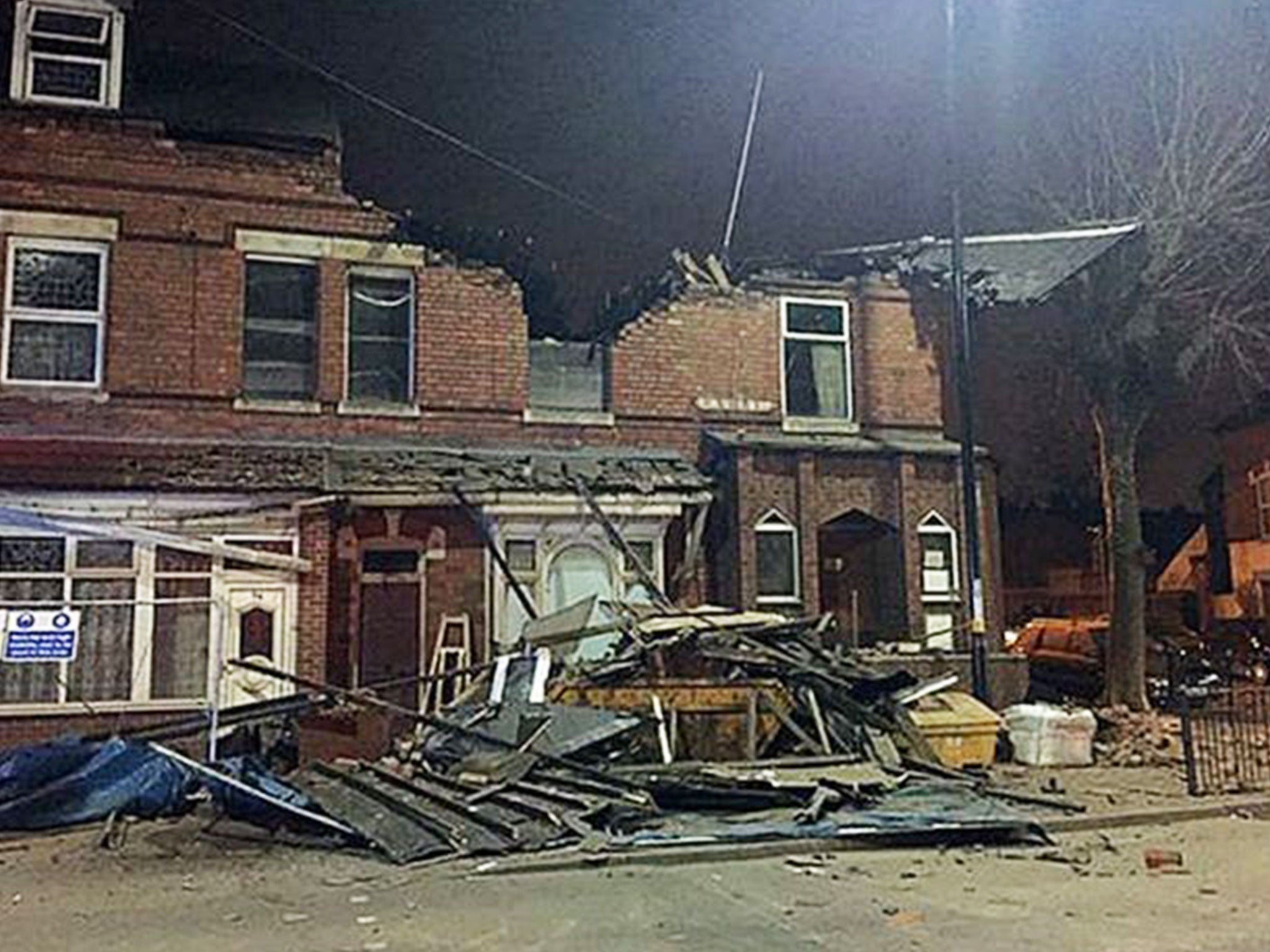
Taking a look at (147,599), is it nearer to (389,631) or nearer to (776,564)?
(389,631)

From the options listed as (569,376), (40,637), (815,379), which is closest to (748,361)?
(815,379)

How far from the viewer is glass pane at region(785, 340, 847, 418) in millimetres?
17641

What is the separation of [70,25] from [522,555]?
927 centimetres

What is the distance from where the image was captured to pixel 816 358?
58.5 ft

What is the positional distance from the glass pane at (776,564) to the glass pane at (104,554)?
26.9 feet

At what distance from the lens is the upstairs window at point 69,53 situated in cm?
1509

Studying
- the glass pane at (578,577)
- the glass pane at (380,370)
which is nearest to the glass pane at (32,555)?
the glass pane at (380,370)

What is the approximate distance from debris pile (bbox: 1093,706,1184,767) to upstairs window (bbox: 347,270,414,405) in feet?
33.0

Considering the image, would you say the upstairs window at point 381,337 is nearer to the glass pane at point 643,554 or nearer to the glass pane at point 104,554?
the glass pane at point 104,554

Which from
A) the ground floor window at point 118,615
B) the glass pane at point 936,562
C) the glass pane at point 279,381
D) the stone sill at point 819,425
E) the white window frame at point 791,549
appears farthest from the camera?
the stone sill at point 819,425

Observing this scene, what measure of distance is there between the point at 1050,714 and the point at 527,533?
684cm

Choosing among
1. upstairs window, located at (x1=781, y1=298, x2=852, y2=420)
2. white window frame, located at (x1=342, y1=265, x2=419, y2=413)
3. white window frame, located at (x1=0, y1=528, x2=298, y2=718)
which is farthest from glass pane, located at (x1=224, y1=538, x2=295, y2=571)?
upstairs window, located at (x1=781, y1=298, x2=852, y2=420)

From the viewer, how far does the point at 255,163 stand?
50.6 feet

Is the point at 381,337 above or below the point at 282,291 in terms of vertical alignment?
below
